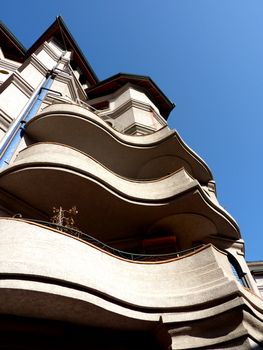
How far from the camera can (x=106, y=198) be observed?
362 inches

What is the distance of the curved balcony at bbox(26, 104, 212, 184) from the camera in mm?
11688

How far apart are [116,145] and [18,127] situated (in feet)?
11.5

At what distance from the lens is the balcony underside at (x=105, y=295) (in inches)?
209

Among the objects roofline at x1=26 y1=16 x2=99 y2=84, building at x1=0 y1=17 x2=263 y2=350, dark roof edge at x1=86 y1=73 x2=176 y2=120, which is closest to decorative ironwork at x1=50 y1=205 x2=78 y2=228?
building at x1=0 y1=17 x2=263 y2=350

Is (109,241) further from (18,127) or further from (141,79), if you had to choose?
(141,79)

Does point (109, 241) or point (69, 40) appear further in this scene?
point (69, 40)

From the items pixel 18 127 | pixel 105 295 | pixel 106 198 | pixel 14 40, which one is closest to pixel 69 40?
pixel 14 40

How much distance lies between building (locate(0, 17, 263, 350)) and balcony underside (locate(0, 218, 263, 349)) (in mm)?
18

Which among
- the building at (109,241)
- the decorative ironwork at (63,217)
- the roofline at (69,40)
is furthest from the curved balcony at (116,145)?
the roofline at (69,40)

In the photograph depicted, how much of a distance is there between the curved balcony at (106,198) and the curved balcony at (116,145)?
2.27 metres

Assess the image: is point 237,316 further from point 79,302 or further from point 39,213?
point 39,213

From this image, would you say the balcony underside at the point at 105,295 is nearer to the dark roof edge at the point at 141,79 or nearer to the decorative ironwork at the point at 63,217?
the decorative ironwork at the point at 63,217

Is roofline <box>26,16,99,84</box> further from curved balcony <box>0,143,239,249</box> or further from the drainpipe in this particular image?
curved balcony <box>0,143,239,249</box>

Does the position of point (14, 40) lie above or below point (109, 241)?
above
